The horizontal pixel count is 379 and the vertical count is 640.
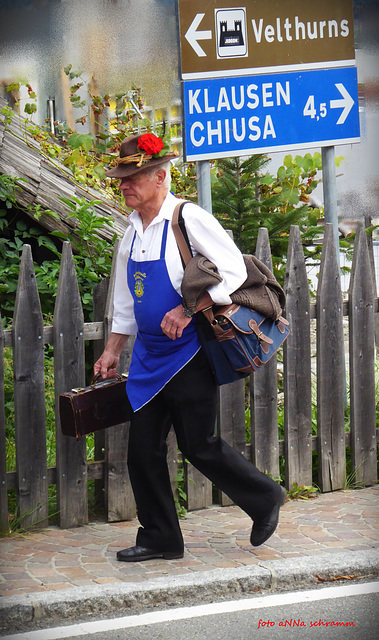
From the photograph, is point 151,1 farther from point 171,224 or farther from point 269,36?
point 171,224

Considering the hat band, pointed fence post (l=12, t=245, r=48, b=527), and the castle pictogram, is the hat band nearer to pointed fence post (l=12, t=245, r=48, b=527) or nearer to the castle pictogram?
pointed fence post (l=12, t=245, r=48, b=527)

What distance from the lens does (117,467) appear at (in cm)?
434

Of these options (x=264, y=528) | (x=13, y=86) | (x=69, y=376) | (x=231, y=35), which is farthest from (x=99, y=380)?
(x=13, y=86)

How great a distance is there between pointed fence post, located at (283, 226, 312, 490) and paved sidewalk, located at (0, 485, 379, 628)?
0.28 meters

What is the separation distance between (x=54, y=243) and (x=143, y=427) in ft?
7.66

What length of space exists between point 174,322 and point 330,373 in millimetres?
1664

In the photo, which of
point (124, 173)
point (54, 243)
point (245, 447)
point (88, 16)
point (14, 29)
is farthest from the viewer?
point (88, 16)

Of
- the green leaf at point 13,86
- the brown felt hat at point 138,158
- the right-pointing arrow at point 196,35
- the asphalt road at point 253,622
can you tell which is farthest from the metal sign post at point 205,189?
the green leaf at point 13,86

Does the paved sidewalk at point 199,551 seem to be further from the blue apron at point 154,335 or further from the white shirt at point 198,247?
the white shirt at point 198,247

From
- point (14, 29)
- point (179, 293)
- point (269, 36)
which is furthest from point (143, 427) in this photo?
point (14, 29)

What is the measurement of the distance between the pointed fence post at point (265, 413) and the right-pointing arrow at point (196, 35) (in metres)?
1.20

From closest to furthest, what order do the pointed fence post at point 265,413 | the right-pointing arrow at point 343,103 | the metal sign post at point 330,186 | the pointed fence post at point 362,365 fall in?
the pointed fence post at point 265,413, the pointed fence post at point 362,365, the right-pointing arrow at point 343,103, the metal sign post at point 330,186

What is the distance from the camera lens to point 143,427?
3.71m

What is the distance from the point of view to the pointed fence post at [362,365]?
192 inches
